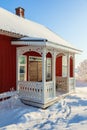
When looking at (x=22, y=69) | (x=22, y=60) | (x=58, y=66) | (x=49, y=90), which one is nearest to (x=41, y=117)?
(x=49, y=90)

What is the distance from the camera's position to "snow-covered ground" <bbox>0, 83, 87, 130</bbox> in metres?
7.40

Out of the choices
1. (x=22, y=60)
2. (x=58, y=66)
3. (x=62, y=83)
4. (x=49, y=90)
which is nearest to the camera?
(x=49, y=90)

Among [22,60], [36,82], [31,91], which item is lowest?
[31,91]

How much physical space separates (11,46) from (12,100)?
2.96 meters

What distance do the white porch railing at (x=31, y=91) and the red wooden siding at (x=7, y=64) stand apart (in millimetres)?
544

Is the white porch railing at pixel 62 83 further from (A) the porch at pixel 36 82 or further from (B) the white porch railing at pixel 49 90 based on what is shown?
(B) the white porch railing at pixel 49 90

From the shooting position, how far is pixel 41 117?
891 cm

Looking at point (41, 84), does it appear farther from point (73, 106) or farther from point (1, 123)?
point (1, 123)

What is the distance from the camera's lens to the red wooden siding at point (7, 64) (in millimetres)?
10477

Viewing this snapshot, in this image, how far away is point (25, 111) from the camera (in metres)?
9.40

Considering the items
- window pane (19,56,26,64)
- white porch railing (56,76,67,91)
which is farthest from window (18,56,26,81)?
white porch railing (56,76,67,91)

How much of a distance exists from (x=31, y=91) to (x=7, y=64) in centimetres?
197

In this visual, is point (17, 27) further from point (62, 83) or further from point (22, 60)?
point (62, 83)

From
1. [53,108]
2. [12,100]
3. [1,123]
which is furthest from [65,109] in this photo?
[1,123]
